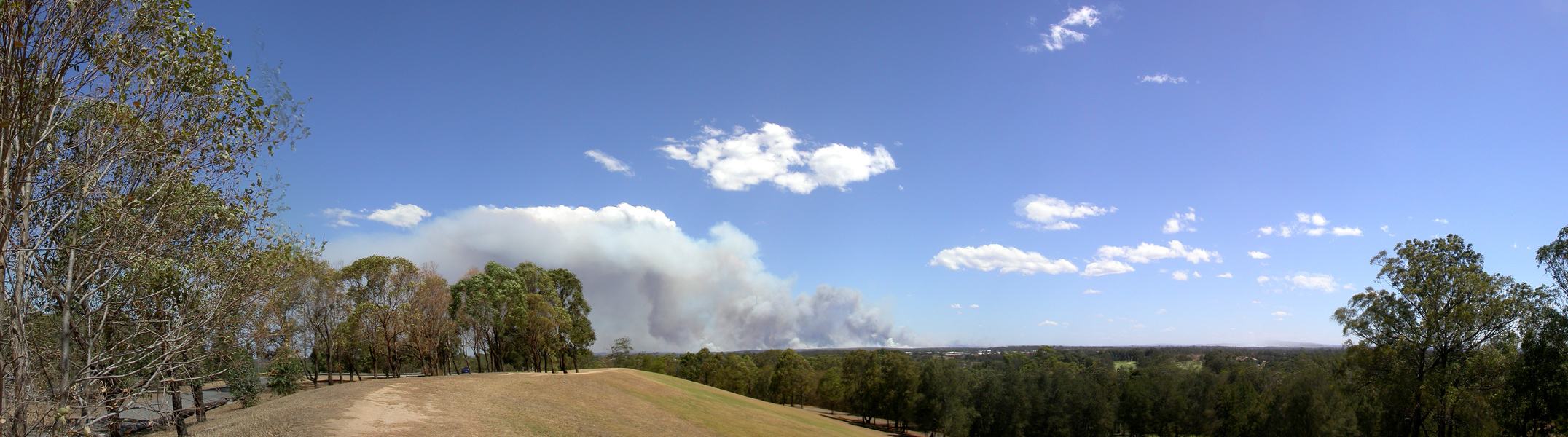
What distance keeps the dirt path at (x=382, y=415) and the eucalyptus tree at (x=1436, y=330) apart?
4426 centimetres

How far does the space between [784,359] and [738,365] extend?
8.84 meters

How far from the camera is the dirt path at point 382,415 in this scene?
23.0 metres

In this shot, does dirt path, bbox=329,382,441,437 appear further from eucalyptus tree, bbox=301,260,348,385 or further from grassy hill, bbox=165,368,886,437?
eucalyptus tree, bbox=301,260,348,385

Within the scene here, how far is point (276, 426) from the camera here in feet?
73.5

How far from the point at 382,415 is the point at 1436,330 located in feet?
154

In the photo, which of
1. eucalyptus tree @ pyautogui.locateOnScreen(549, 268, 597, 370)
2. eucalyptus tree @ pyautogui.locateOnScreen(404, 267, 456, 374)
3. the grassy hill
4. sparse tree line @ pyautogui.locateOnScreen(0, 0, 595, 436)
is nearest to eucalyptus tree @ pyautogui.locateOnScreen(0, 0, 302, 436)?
sparse tree line @ pyautogui.locateOnScreen(0, 0, 595, 436)

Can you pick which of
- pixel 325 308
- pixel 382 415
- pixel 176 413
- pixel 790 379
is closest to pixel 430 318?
pixel 325 308

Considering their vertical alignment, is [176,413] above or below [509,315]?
below

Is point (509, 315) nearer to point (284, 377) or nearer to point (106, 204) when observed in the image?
point (284, 377)

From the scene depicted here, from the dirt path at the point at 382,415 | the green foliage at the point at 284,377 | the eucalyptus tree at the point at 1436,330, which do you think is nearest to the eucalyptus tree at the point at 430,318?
the green foliage at the point at 284,377

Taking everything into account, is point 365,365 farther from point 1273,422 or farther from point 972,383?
point 1273,422

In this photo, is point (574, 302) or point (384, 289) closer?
point (384, 289)

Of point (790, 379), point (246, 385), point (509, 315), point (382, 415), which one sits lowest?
point (790, 379)

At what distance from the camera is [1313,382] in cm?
6372
